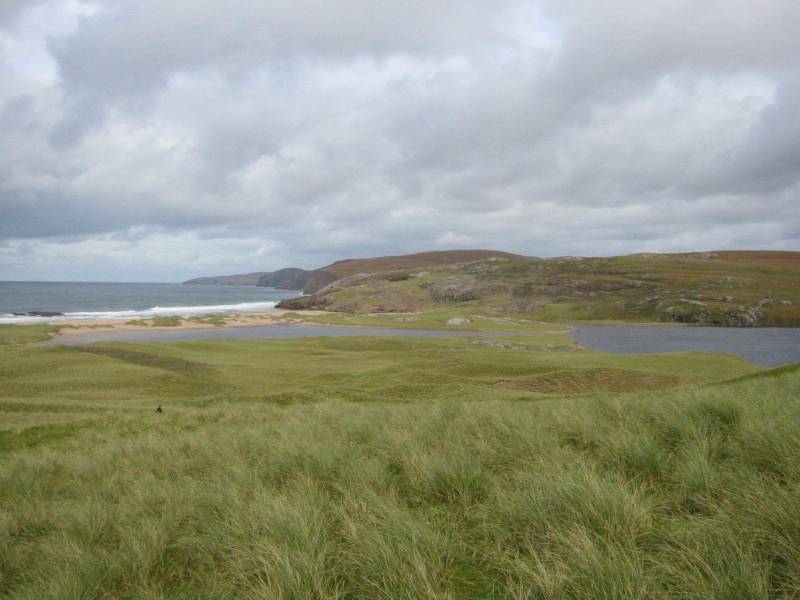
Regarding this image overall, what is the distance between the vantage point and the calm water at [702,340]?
200 ft

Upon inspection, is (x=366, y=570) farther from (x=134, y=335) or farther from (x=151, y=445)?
(x=134, y=335)

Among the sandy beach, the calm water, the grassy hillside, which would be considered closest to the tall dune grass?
the calm water

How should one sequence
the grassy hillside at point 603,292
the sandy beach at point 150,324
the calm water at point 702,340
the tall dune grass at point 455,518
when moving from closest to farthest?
the tall dune grass at point 455,518 → the calm water at point 702,340 → the sandy beach at point 150,324 → the grassy hillside at point 603,292

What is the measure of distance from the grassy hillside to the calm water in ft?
47.0

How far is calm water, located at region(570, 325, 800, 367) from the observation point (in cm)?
6082

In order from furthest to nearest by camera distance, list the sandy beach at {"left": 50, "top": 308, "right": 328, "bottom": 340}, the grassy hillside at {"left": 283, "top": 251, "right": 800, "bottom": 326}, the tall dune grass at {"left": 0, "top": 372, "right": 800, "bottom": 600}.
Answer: the grassy hillside at {"left": 283, "top": 251, "right": 800, "bottom": 326} < the sandy beach at {"left": 50, "top": 308, "right": 328, "bottom": 340} < the tall dune grass at {"left": 0, "top": 372, "right": 800, "bottom": 600}

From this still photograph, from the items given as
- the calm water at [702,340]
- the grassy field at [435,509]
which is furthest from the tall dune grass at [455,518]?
the calm water at [702,340]

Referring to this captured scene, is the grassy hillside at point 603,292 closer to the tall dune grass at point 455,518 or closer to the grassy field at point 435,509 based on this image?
the grassy field at point 435,509

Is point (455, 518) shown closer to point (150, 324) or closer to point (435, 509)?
point (435, 509)

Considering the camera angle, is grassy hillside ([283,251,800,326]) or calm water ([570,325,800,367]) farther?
grassy hillside ([283,251,800,326])

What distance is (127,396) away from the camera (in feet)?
90.1

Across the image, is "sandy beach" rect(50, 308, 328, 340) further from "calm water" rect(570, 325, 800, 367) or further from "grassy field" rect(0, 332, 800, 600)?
"grassy field" rect(0, 332, 800, 600)

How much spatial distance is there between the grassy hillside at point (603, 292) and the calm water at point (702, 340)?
14.3 meters

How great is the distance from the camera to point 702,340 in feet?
241
